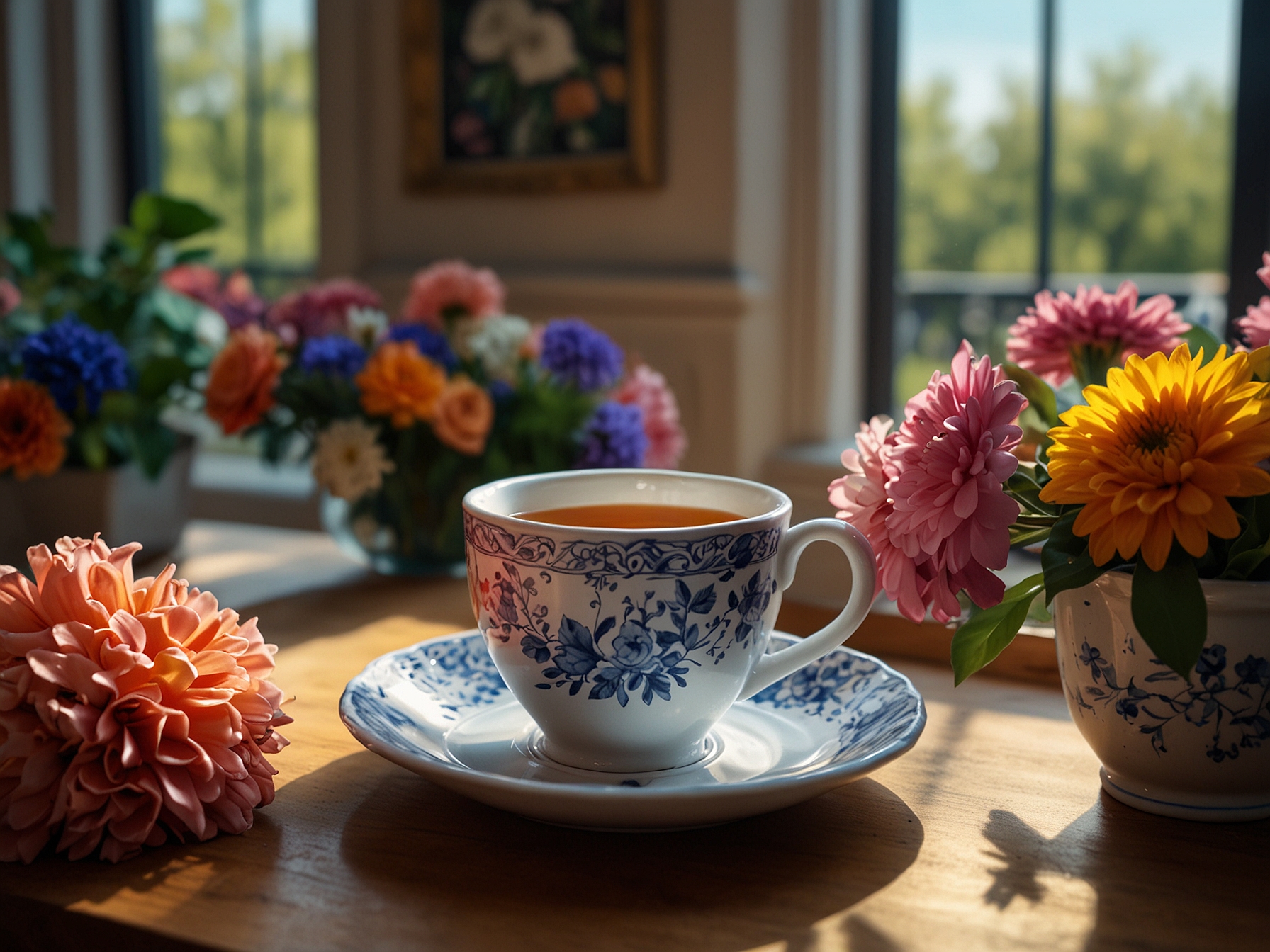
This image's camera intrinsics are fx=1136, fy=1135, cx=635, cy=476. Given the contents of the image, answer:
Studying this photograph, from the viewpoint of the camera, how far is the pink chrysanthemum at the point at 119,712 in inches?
17.4

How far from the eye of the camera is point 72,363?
95cm

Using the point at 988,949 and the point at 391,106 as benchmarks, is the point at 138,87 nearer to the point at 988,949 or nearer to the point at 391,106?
the point at 391,106

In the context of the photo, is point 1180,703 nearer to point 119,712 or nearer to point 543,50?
point 119,712

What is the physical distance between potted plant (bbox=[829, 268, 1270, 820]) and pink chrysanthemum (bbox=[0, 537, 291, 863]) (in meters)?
0.28

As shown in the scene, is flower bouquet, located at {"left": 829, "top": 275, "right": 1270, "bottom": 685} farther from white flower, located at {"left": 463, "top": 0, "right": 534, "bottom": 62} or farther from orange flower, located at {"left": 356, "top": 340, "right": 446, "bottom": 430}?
white flower, located at {"left": 463, "top": 0, "right": 534, "bottom": 62}

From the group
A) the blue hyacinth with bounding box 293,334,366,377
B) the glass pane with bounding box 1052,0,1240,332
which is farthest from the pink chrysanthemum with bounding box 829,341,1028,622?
the glass pane with bounding box 1052,0,1240,332

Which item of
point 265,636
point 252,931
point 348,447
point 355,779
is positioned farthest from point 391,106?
point 252,931

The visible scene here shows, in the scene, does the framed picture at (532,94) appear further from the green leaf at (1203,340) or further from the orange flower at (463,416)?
the green leaf at (1203,340)

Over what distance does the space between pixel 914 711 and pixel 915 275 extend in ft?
10.8

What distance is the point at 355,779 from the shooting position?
530 mm

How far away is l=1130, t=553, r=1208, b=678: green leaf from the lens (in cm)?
43

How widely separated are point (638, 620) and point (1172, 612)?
8.1 inches

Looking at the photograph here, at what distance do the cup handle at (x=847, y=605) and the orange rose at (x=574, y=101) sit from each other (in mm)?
1039

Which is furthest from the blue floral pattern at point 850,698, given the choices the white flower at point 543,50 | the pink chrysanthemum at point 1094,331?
the white flower at point 543,50
